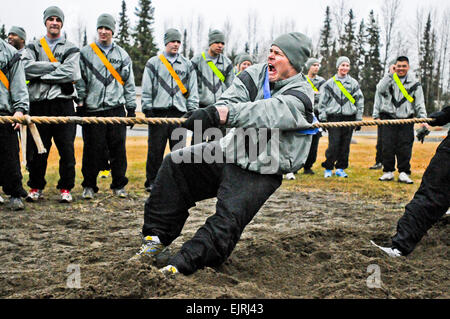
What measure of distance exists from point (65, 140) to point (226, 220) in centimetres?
383

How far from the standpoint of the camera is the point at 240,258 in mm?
3791

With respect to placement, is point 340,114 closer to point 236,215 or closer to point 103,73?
point 103,73

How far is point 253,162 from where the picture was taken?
10.9ft

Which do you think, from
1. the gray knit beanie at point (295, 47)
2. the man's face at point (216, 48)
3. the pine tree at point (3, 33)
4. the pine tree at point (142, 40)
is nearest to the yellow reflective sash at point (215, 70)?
the man's face at point (216, 48)

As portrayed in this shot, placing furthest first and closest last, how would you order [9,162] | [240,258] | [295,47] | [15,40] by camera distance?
[15,40] → [9,162] → [240,258] → [295,47]

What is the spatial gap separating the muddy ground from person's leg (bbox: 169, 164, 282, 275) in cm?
12

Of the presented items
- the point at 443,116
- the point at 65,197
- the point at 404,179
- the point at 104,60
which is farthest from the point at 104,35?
the point at 404,179

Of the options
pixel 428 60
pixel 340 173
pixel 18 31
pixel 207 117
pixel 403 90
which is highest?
pixel 428 60

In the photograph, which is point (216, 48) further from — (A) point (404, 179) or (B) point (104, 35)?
(A) point (404, 179)

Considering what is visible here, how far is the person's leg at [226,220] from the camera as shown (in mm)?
3119

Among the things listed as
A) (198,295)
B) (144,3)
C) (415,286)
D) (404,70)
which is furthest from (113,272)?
(144,3)

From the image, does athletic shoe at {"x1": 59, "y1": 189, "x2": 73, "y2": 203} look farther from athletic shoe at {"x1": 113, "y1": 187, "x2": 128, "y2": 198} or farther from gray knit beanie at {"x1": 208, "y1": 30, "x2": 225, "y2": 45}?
gray knit beanie at {"x1": 208, "y1": 30, "x2": 225, "y2": 45}

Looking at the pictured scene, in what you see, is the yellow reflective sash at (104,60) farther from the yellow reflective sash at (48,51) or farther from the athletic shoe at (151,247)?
the athletic shoe at (151,247)

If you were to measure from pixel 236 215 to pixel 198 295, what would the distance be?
0.76m
